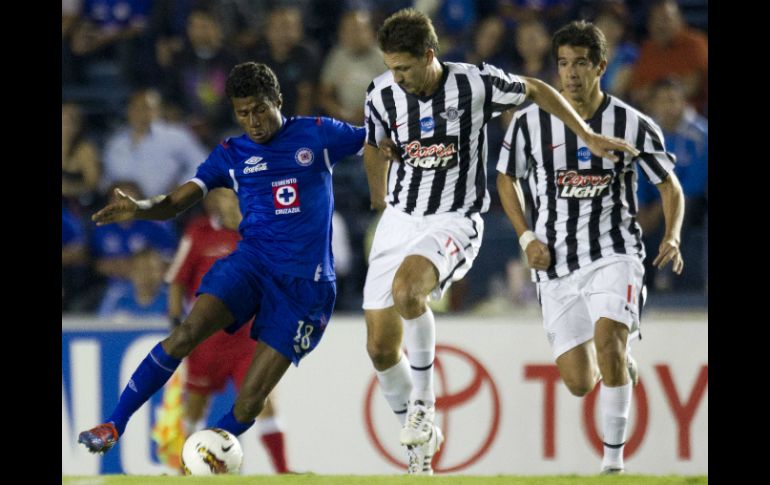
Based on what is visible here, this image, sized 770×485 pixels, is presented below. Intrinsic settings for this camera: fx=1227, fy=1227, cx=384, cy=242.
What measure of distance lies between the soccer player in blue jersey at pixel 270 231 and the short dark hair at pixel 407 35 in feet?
1.97

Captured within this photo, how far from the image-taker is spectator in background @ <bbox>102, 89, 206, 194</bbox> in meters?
9.50

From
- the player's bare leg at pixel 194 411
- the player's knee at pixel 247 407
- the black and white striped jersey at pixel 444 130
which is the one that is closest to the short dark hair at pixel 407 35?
the black and white striped jersey at pixel 444 130

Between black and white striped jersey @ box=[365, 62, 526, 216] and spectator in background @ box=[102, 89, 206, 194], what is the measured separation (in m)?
3.77

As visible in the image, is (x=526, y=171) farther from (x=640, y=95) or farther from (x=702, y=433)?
(x=640, y=95)

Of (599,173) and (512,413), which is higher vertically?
(599,173)

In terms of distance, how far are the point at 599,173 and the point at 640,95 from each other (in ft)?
10.9

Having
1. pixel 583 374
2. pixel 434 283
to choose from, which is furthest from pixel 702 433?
pixel 434 283

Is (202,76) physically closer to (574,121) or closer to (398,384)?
(398,384)

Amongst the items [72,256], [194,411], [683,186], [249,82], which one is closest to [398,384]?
[249,82]

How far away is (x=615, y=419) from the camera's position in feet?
20.3

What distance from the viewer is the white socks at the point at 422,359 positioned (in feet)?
19.2

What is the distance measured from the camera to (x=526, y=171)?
21.2ft

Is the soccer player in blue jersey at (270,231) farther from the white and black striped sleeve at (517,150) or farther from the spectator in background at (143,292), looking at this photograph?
the spectator in background at (143,292)

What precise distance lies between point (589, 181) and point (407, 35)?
51.4 inches
